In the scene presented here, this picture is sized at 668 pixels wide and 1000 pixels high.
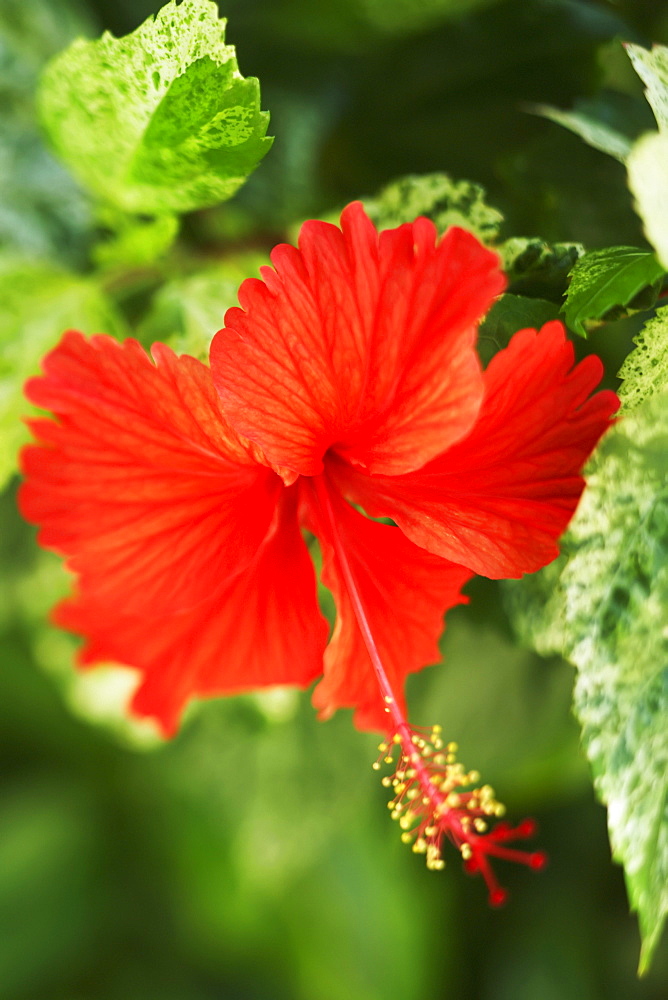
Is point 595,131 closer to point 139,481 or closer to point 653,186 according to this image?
point 653,186

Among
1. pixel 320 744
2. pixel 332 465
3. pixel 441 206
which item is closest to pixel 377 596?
pixel 332 465

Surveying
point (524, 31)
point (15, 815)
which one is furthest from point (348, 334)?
point (15, 815)

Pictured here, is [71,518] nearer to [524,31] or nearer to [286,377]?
[286,377]

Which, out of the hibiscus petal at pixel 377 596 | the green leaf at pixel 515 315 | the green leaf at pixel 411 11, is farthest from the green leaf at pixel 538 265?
the green leaf at pixel 411 11

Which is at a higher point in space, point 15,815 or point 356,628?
point 356,628

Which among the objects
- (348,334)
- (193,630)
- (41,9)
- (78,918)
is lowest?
(78,918)

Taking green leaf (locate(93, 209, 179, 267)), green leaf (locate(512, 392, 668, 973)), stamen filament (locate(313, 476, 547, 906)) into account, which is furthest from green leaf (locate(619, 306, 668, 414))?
green leaf (locate(93, 209, 179, 267))

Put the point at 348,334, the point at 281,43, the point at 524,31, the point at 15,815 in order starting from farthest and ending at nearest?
the point at 15,815 < the point at 281,43 < the point at 524,31 < the point at 348,334
